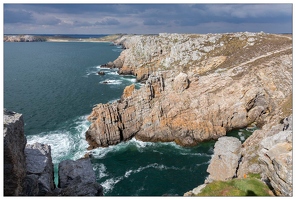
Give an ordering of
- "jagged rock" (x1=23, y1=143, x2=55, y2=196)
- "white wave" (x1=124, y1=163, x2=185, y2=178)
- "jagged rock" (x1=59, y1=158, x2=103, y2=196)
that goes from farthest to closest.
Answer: "white wave" (x1=124, y1=163, x2=185, y2=178), "jagged rock" (x1=59, y1=158, x2=103, y2=196), "jagged rock" (x1=23, y1=143, x2=55, y2=196)

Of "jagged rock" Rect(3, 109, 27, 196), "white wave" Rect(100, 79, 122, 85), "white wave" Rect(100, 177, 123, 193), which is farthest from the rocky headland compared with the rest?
"white wave" Rect(100, 79, 122, 85)

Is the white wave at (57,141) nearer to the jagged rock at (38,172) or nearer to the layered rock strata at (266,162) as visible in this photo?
the jagged rock at (38,172)

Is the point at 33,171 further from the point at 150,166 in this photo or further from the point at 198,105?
the point at 198,105

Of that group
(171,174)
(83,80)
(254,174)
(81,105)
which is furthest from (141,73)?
(254,174)

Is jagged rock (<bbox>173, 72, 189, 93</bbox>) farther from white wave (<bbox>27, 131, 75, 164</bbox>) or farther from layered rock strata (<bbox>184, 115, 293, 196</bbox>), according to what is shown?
white wave (<bbox>27, 131, 75, 164</bbox>)

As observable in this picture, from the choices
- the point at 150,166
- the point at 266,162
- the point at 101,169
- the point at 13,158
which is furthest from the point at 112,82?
the point at 13,158

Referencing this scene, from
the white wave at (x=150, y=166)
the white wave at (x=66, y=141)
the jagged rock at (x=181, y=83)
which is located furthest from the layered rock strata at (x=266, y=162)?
the white wave at (x=66, y=141)

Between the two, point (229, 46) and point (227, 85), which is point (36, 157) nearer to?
point (227, 85)
